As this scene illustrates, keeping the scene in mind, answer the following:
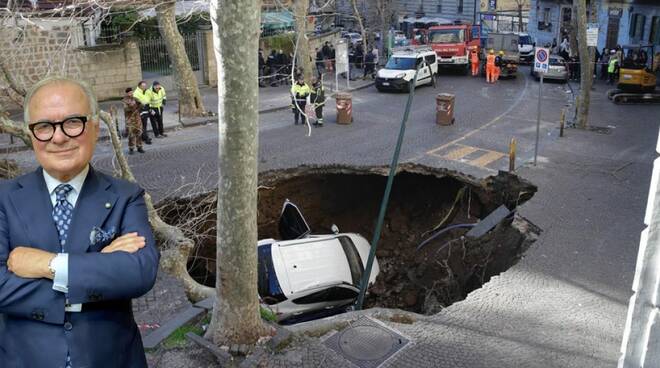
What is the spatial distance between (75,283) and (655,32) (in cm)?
3626

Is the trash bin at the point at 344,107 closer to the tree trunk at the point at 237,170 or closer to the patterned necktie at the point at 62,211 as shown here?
the tree trunk at the point at 237,170

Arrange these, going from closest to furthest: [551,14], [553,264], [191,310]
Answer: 1. [191,310]
2. [553,264]
3. [551,14]

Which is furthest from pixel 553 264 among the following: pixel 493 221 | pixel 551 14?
pixel 551 14

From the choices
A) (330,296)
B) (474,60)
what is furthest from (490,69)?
(330,296)

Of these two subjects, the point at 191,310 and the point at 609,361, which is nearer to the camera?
the point at 609,361

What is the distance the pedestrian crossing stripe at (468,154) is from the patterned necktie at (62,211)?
1310cm

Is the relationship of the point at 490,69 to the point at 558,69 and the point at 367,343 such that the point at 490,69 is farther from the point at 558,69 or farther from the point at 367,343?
the point at 367,343

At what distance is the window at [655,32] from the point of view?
32.6m

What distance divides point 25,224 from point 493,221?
1016cm

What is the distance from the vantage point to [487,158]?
1590 centimetres

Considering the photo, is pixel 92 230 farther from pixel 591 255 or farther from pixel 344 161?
pixel 344 161

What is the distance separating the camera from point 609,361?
700 cm

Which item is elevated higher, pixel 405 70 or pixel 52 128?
pixel 52 128

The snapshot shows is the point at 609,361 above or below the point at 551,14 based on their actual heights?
below
